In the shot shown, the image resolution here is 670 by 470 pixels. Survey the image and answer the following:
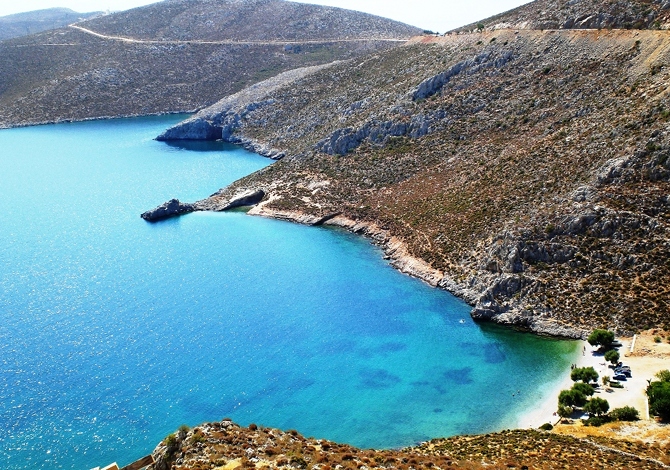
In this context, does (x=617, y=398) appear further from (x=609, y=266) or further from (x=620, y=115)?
(x=620, y=115)

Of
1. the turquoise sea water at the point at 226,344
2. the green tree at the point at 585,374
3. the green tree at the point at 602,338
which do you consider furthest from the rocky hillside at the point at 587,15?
the green tree at the point at 585,374

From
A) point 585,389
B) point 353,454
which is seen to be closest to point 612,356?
point 585,389

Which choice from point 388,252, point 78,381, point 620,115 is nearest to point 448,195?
point 388,252

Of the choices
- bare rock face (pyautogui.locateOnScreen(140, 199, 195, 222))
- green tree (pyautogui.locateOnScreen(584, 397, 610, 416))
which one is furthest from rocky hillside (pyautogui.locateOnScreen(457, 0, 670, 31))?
bare rock face (pyautogui.locateOnScreen(140, 199, 195, 222))

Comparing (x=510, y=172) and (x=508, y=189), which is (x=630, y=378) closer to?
(x=508, y=189)

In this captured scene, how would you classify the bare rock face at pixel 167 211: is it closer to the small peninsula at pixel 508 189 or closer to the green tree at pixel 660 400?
the small peninsula at pixel 508 189
